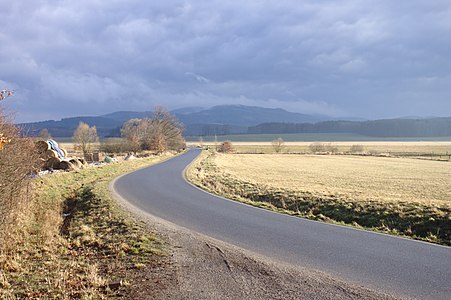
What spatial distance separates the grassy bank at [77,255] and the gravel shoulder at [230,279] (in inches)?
15.5

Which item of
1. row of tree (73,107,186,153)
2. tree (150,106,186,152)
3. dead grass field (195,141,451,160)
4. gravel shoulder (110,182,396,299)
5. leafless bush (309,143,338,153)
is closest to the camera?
gravel shoulder (110,182,396,299)

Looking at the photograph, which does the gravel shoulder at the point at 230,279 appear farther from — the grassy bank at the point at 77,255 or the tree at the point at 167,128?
the tree at the point at 167,128

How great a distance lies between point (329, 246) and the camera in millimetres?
9188

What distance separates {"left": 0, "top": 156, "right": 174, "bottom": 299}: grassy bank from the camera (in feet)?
21.7

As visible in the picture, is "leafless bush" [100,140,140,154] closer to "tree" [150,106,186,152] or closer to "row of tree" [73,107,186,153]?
"row of tree" [73,107,186,153]

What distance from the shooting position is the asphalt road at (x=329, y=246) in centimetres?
683

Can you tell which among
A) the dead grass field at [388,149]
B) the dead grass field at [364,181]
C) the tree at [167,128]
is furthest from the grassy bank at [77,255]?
the dead grass field at [388,149]

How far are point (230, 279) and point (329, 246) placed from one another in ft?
11.5

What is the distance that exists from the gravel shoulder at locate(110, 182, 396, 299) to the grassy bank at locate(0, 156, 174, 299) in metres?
0.39

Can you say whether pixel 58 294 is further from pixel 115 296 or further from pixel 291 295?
pixel 291 295

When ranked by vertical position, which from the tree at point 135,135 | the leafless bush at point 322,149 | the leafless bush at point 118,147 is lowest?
the leafless bush at point 322,149

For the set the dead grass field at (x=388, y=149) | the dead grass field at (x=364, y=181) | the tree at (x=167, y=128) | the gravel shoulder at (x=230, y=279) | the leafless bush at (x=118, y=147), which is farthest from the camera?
the dead grass field at (x=388, y=149)

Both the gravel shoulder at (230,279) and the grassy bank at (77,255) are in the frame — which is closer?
the gravel shoulder at (230,279)

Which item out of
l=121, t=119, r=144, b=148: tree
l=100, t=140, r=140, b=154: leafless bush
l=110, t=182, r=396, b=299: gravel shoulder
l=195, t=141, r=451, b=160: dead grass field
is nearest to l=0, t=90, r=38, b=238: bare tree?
l=110, t=182, r=396, b=299: gravel shoulder
